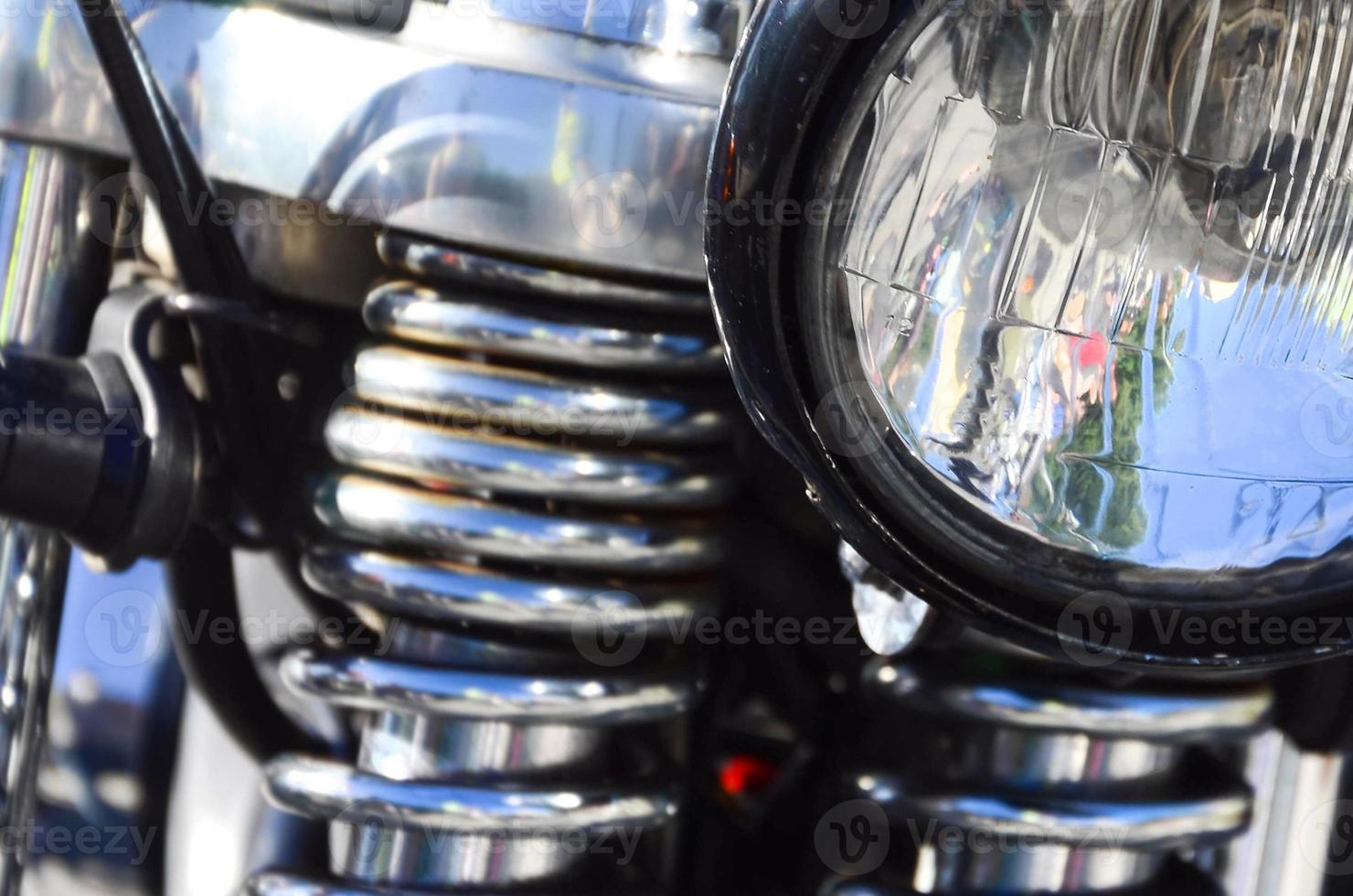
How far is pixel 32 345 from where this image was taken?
0.64 m

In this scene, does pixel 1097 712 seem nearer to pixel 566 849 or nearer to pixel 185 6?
pixel 566 849

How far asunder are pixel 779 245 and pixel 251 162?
10.4 inches

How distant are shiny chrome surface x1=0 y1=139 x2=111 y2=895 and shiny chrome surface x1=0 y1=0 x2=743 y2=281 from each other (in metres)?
0.14

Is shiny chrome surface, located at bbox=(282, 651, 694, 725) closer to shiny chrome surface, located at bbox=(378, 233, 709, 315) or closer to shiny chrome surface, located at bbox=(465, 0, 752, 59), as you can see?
shiny chrome surface, located at bbox=(378, 233, 709, 315)

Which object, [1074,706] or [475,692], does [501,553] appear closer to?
[475,692]

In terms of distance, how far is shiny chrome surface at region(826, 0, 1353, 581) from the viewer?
0.41 meters

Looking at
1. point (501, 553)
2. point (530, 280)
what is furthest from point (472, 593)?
point (530, 280)

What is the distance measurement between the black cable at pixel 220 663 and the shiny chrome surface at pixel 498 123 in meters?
0.27

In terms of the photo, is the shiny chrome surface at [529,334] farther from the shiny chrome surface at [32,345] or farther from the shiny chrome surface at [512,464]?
the shiny chrome surface at [32,345]

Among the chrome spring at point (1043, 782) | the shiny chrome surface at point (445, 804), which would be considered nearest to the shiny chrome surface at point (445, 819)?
the shiny chrome surface at point (445, 804)

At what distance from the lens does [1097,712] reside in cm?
54

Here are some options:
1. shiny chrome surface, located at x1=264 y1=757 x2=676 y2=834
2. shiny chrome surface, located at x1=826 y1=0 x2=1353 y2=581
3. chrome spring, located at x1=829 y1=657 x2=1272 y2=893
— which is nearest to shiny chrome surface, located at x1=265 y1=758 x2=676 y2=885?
shiny chrome surface, located at x1=264 y1=757 x2=676 y2=834

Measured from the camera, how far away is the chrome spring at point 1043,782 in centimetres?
54

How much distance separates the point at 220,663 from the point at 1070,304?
0.50 meters
